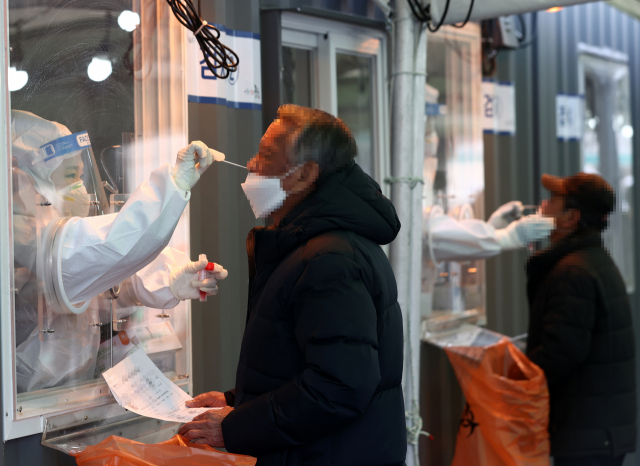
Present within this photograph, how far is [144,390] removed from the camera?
1.73 m

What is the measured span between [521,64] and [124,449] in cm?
340

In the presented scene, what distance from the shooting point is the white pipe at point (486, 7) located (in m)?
2.52

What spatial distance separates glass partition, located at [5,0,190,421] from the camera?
1614mm

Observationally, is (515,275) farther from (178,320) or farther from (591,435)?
(178,320)

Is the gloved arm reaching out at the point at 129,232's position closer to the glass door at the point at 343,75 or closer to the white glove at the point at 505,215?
the glass door at the point at 343,75

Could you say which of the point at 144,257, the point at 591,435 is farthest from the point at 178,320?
the point at 591,435

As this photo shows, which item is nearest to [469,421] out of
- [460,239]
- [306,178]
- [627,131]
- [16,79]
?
[460,239]

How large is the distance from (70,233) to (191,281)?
1.28ft

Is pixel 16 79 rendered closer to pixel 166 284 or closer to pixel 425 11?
pixel 166 284

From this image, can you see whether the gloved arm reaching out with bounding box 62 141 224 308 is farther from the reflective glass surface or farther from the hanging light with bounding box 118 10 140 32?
the reflective glass surface

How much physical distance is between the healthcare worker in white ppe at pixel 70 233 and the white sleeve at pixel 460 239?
5.07 ft

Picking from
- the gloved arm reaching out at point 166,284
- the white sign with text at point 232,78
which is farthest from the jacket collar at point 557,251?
the gloved arm reaching out at point 166,284

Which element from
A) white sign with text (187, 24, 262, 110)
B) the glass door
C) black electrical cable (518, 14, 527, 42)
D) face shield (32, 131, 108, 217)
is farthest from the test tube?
black electrical cable (518, 14, 527, 42)

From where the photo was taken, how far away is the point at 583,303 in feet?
8.57
